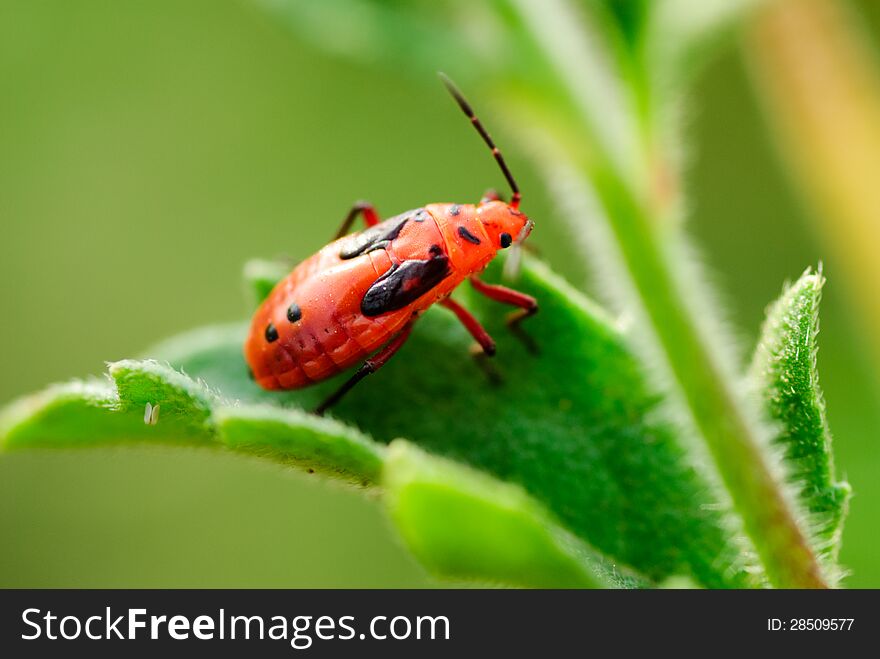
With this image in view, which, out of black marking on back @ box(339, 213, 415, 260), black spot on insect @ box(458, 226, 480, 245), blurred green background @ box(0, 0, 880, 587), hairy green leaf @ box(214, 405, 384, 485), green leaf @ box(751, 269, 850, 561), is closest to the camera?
hairy green leaf @ box(214, 405, 384, 485)

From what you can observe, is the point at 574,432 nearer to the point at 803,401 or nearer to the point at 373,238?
the point at 803,401

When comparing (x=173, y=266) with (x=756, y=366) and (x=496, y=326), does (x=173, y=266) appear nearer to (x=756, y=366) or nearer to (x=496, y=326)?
(x=496, y=326)

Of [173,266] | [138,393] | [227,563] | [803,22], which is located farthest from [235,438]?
[173,266]

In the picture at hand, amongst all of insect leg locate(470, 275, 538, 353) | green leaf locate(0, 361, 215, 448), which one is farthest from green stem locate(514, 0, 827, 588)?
green leaf locate(0, 361, 215, 448)

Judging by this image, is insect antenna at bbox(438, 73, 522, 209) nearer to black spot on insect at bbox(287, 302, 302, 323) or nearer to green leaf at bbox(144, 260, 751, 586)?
black spot on insect at bbox(287, 302, 302, 323)

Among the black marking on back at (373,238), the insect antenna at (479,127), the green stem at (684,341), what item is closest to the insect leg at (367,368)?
the black marking on back at (373,238)

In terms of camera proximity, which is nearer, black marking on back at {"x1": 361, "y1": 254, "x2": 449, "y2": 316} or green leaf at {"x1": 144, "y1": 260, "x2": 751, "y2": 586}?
green leaf at {"x1": 144, "y1": 260, "x2": 751, "y2": 586}

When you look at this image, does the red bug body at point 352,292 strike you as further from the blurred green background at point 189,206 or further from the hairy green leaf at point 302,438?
the blurred green background at point 189,206

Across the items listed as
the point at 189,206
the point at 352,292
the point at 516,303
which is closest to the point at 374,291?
the point at 352,292
